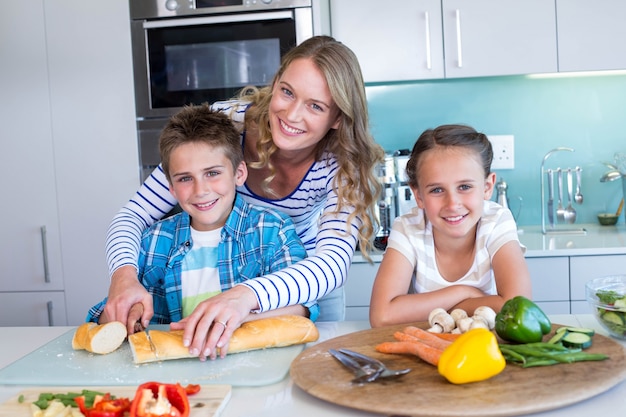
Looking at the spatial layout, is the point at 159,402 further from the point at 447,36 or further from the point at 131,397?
the point at 447,36

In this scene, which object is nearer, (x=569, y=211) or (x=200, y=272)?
(x=200, y=272)

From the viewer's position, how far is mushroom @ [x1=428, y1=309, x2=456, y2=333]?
1.27m

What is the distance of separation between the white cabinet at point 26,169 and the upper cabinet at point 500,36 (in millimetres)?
1570

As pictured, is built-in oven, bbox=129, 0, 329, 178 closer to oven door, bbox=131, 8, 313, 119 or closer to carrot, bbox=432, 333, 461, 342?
oven door, bbox=131, 8, 313, 119

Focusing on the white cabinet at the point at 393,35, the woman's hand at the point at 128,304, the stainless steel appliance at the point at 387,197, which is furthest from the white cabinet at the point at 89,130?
the woman's hand at the point at 128,304

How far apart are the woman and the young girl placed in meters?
0.11

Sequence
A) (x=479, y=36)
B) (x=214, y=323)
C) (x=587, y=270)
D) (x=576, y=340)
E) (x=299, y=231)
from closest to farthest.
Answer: (x=576, y=340)
(x=214, y=323)
(x=299, y=231)
(x=587, y=270)
(x=479, y=36)

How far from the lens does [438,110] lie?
10.3ft

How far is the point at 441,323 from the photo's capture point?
50.5 inches

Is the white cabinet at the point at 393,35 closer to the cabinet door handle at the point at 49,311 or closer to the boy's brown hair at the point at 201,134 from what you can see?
the boy's brown hair at the point at 201,134

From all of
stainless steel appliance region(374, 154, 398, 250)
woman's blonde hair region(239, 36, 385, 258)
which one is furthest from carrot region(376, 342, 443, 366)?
stainless steel appliance region(374, 154, 398, 250)

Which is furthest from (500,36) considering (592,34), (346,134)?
(346,134)

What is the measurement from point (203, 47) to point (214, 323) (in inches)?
65.2

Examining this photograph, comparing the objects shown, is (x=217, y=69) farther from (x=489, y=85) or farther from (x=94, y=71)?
(x=489, y=85)
